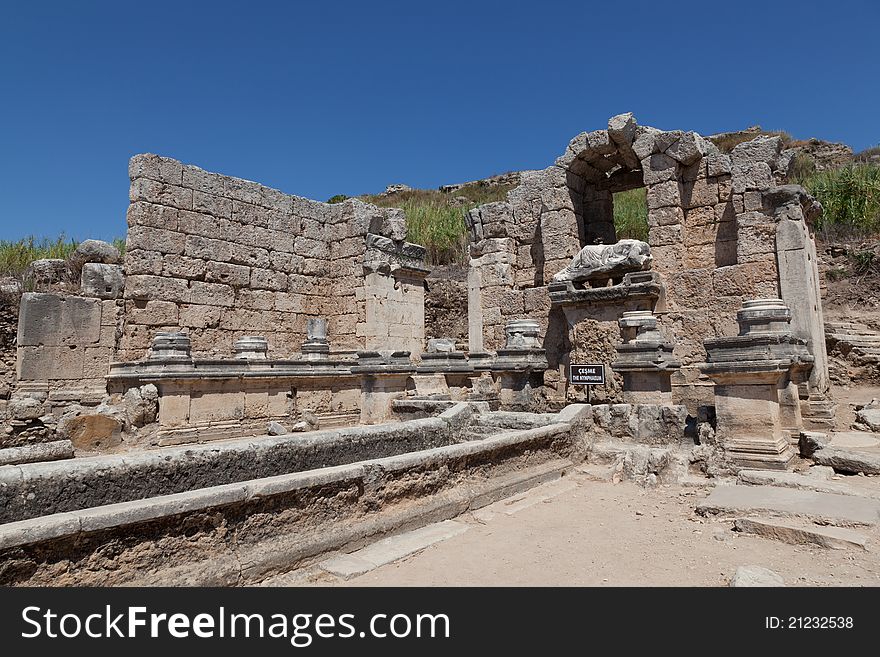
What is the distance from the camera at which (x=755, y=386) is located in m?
5.32

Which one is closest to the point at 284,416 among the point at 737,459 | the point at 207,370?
the point at 207,370

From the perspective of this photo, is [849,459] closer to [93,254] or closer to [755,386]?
[755,386]

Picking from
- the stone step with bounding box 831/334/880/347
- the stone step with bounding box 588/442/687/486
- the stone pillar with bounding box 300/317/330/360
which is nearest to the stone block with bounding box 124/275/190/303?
the stone pillar with bounding box 300/317/330/360

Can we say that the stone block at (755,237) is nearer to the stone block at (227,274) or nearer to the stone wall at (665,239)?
the stone wall at (665,239)

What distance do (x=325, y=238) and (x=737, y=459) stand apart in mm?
10478

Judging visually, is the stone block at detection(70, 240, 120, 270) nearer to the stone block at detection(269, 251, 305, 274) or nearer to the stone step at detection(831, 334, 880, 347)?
the stone block at detection(269, 251, 305, 274)

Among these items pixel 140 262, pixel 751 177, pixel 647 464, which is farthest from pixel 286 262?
pixel 647 464

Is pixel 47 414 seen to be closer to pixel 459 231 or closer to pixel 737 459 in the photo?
pixel 737 459

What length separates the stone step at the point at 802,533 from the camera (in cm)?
333

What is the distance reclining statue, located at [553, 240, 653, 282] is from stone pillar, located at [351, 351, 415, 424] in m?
2.86

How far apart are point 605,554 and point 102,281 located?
31.3ft

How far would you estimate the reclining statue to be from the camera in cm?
820
